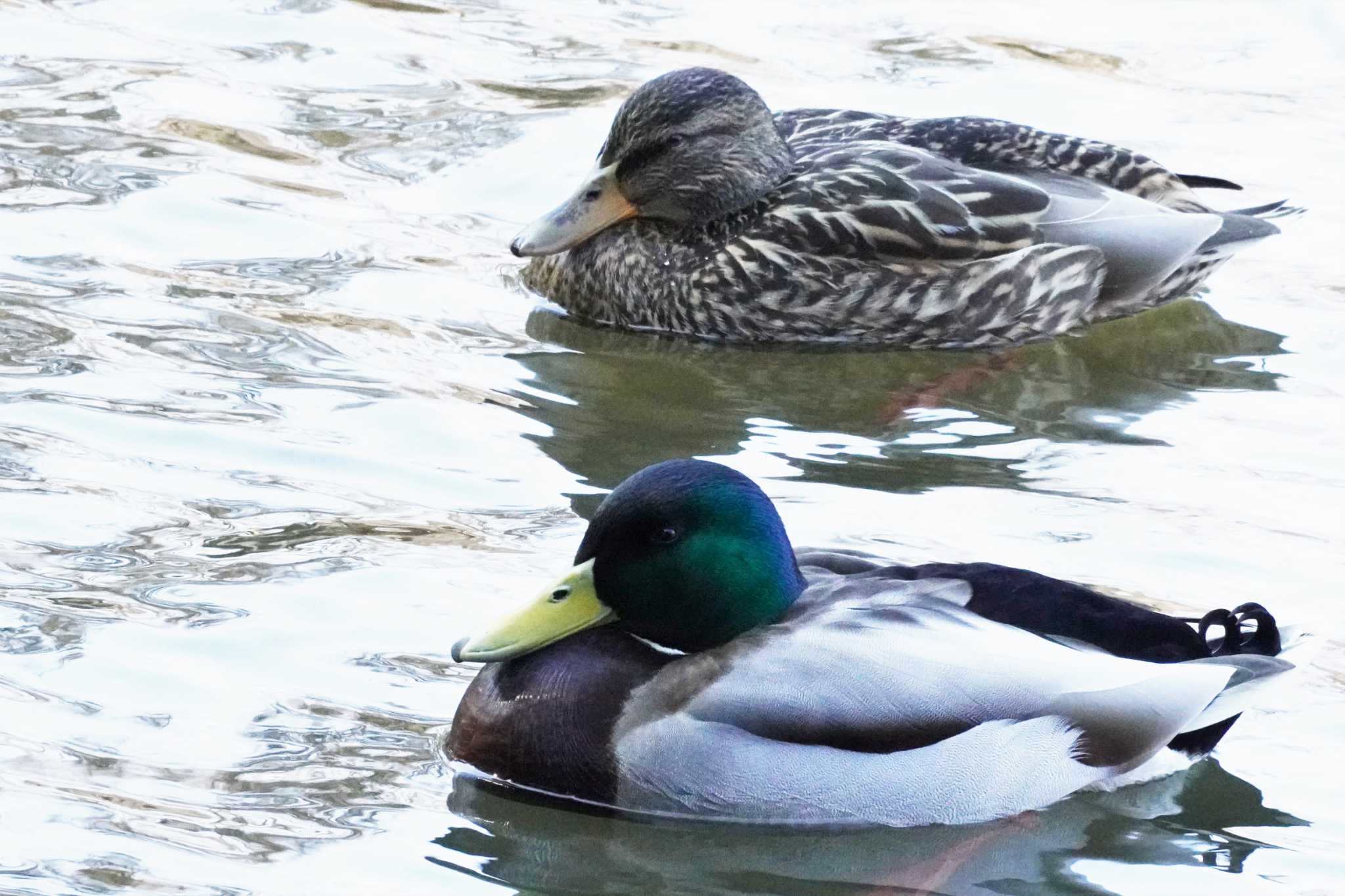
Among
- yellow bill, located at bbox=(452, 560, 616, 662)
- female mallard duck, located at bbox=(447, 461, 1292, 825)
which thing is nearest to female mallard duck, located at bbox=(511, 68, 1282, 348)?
female mallard duck, located at bbox=(447, 461, 1292, 825)

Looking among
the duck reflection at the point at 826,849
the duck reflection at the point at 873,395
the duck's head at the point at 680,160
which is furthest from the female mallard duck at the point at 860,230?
the duck reflection at the point at 826,849

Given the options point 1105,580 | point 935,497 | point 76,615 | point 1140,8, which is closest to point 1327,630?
point 1105,580

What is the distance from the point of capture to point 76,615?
639cm

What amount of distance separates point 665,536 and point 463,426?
2.35m

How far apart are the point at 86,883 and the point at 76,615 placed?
1368 millimetres

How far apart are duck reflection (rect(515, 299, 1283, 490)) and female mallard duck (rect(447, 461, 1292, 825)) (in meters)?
1.84

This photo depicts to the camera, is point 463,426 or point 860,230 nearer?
point 463,426

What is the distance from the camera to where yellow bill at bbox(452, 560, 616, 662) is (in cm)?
566

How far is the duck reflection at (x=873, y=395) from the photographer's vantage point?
789cm

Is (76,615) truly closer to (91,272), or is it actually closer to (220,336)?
(220,336)

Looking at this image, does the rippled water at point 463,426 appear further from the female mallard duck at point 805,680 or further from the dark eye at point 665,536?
the dark eye at point 665,536

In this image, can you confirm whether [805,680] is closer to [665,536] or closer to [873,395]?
[665,536]

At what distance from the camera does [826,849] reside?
554cm

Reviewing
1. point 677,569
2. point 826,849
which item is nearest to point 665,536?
point 677,569
